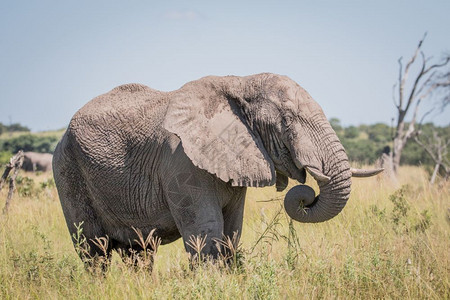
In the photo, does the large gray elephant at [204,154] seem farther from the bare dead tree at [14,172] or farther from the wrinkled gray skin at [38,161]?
the wrinkled gray skin at [38,161]

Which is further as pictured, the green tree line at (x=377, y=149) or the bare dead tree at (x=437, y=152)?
the green tree line at (x=377, y=149)

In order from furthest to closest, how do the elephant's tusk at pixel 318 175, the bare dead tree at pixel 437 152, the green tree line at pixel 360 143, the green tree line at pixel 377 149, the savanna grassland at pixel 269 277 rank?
the green tree line at pixel 360 143 < the green tree line at pixel 377 149 < the bare dead tree at pixel 437 152 < the elephant's tusk at pixel 318 175 < the savanna grassland at pixel 269 277

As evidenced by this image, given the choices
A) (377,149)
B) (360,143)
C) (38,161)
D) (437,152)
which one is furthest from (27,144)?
(437,152)

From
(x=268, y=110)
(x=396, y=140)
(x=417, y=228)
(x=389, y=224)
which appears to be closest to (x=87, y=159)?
(x=268, y=110)

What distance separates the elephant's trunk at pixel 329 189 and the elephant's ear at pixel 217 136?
0.29 meters

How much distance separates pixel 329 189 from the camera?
4.39 metres

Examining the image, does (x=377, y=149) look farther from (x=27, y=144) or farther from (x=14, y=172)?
(x=14, y=172)

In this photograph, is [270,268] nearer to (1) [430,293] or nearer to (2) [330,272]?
(2) [330,272]

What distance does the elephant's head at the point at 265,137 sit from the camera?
14.4 ft

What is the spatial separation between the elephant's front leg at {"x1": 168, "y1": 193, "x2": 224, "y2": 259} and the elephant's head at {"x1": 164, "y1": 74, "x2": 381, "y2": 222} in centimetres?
28

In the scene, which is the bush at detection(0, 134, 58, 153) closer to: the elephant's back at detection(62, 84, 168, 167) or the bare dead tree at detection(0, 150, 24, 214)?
the bare dead tree at detection(0, 150, 24, 214)

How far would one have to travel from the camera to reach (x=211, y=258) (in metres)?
4.53

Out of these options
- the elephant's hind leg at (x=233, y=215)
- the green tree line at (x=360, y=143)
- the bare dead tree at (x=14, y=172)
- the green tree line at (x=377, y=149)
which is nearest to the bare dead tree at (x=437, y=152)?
the green tree line at (x=377, y=149)

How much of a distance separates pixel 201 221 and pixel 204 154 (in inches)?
21.4
